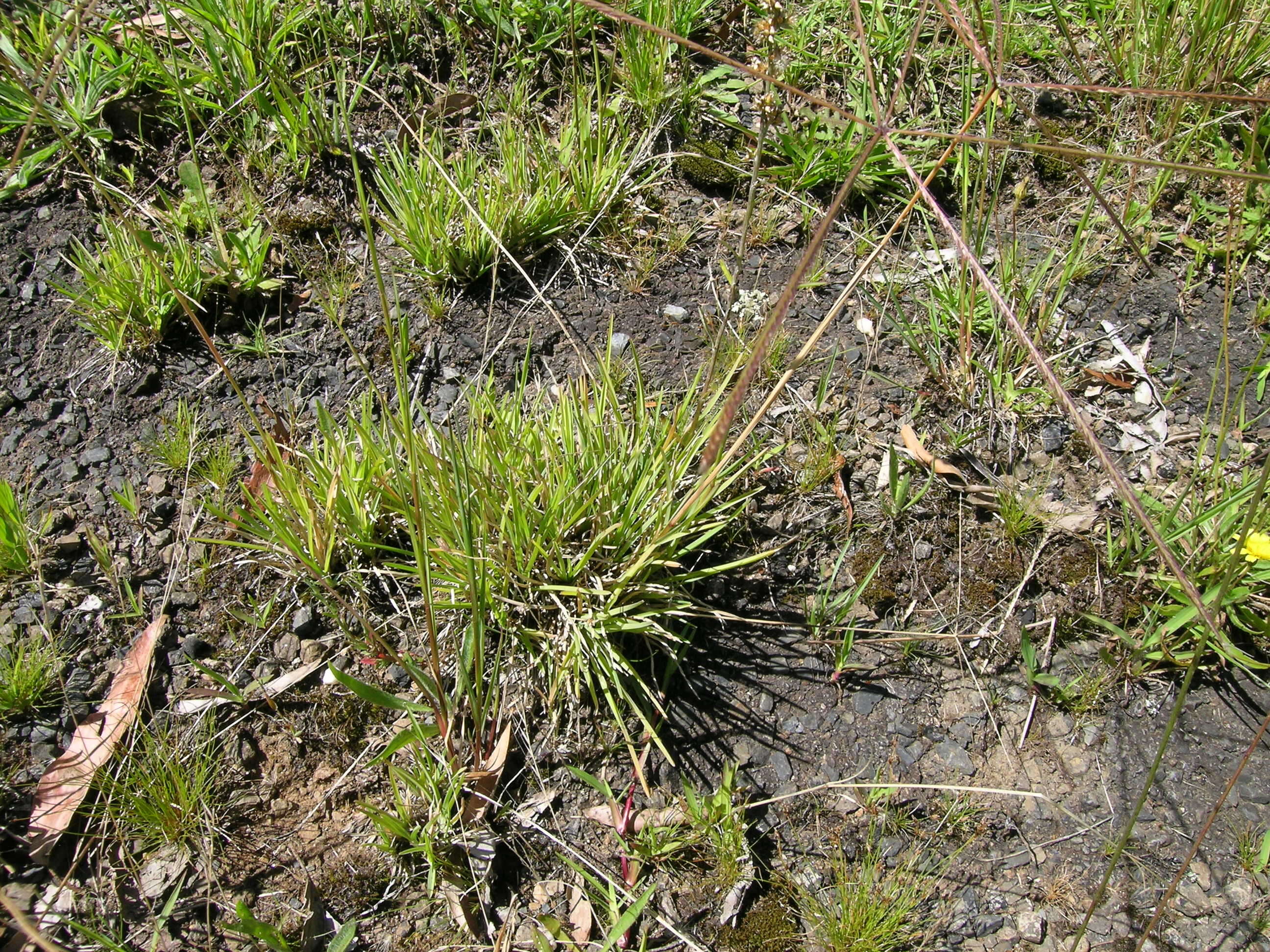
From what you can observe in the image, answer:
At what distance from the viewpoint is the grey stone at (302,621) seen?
1.98 m

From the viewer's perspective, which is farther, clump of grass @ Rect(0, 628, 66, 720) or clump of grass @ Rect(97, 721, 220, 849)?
clump of grass @ Rect(0, 628, 66, 720)

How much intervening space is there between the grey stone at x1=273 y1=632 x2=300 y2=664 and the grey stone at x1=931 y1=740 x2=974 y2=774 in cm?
140

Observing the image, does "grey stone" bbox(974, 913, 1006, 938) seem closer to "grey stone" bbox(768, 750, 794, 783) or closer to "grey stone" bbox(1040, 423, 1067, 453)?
"grey stone" bbox(768, 750, 794, 783)

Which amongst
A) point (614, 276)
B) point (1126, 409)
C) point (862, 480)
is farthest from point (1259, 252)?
point (614, 276)

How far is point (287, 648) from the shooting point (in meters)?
1.97

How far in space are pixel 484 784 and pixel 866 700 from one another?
32.6 inches

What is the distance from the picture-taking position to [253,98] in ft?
8.55

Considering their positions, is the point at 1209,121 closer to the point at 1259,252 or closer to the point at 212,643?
the point at 1259,252

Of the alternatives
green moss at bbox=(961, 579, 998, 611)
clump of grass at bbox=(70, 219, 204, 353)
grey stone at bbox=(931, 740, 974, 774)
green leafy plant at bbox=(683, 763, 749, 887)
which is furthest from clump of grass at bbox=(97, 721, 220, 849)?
green moss at bbox=(961, 579, 998, 611)

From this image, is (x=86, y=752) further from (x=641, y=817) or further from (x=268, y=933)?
(x=641, y=817)

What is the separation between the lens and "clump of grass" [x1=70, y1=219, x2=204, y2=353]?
2262 millimetres

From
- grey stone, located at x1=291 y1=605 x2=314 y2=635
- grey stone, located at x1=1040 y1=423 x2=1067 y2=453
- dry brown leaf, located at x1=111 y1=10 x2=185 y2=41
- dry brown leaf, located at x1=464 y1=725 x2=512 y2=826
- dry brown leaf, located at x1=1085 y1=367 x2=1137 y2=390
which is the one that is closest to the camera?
dry brown leaf, located at x1=464 y1=725 x2=512 y2=826

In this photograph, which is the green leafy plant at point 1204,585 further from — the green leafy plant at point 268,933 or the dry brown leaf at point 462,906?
the green leafy plant at point 268,933

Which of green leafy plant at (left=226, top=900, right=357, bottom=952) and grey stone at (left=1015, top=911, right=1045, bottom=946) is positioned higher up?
green leafy plant at (left=226, top=900, right=357, bottom=952)
